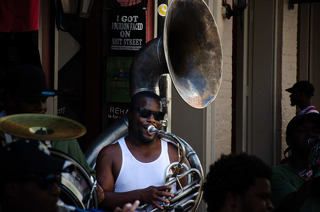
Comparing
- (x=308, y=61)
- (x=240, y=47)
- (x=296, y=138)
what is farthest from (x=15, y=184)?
(x=308, y=61)

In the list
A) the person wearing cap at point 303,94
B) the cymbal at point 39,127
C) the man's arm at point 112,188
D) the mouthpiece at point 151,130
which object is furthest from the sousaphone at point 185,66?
the person wearing cap at point 303,94

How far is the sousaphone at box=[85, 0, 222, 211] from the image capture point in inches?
189

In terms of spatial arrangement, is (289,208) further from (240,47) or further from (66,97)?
(240,47)

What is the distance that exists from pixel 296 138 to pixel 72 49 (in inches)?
98.6

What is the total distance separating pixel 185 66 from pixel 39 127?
241 centimetres

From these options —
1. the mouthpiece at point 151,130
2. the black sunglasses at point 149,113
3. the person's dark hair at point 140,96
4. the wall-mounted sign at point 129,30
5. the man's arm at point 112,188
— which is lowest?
the man's arm at point 112,188

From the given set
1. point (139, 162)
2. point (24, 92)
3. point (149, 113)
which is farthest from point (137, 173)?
point (24, 92)

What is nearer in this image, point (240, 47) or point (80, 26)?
point (80, 26)

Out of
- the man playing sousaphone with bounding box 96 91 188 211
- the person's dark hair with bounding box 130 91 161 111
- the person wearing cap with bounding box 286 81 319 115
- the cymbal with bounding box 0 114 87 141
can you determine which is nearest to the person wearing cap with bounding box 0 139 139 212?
the cymbal with bounding box 0 114 87 141

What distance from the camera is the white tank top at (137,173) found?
4.42 meters

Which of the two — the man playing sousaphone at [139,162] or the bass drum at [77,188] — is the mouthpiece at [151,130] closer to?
the man playing sousaphone at [139,162]

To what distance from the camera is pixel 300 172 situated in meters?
4.11

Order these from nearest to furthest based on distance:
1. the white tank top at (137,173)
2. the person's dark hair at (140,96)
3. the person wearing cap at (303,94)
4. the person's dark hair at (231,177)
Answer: the person's dark hair at (231,177), the white tank top at (137,173), the person's dark hair at (140,96), the person wearing cap at (303,94)

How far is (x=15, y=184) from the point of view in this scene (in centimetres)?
254
